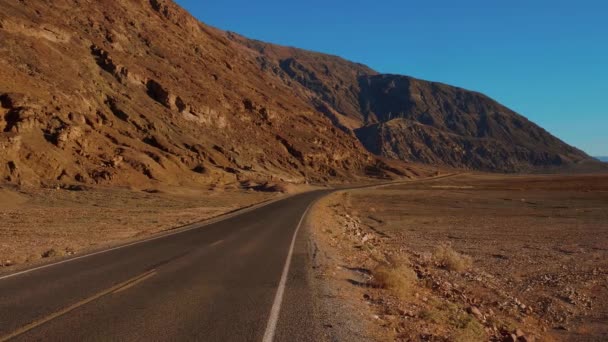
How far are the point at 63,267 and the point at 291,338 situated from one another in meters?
7.62

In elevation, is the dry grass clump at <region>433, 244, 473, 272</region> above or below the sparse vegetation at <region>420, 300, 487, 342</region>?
below

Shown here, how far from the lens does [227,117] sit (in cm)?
8038

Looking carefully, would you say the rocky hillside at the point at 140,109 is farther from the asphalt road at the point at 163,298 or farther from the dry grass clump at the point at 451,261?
the dry grass clump at the point at 451,261

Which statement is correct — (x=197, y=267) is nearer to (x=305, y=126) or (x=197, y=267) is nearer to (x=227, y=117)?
(x=227, y=117)

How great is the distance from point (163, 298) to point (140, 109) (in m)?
57.2

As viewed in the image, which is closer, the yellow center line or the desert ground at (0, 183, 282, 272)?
the yellow center line

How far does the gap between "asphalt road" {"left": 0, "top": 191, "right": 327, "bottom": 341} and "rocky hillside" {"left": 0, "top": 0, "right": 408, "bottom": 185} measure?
30.4m

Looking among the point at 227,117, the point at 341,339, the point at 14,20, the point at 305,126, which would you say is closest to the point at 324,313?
the point at 341,339

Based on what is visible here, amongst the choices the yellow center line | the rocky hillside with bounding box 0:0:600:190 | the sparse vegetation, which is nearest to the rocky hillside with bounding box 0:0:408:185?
the rocky hillside with bounding box 0:0:600:190

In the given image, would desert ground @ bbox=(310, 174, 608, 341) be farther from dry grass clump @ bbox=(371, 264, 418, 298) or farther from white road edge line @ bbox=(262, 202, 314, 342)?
white road edge line @ bbox=(262, 202, 314, 342)

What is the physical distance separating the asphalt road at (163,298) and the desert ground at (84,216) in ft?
8.97

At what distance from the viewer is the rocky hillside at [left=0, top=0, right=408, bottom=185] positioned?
4322 cm

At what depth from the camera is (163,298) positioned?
841 centimetres

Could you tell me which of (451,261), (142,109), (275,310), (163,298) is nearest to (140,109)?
(142,109)
